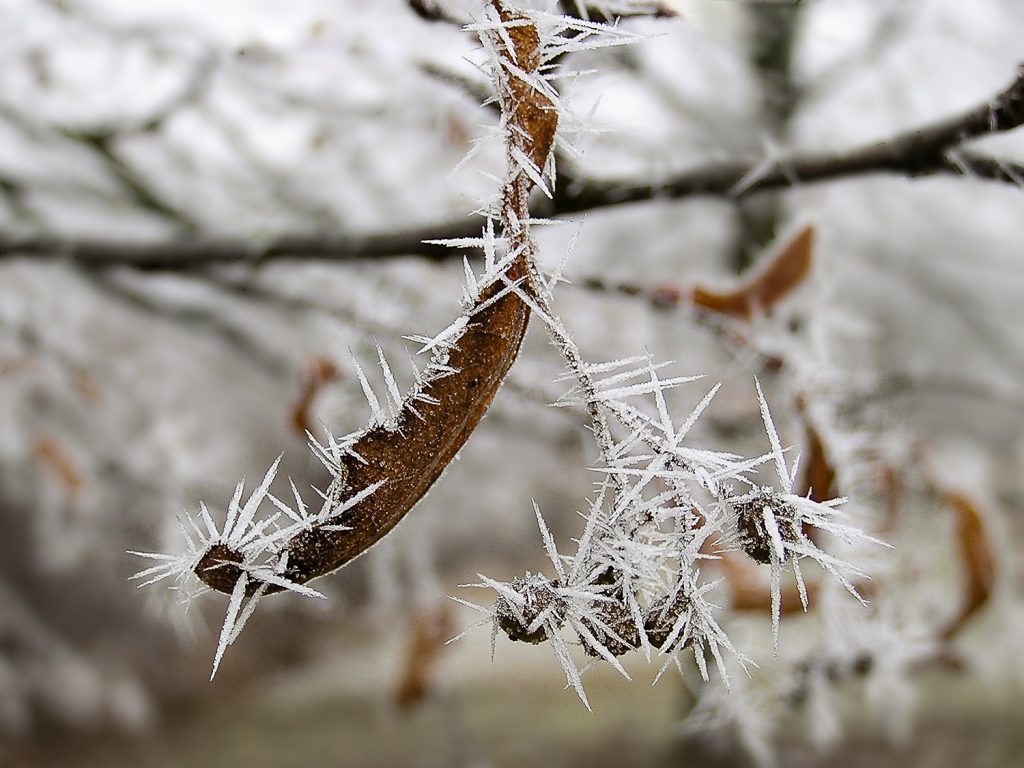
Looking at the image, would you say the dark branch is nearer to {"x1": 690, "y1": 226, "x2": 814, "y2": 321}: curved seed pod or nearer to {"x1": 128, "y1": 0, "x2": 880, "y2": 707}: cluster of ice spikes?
{"x1": 690, "y1": 226, "x2": 814, "y2": 321}: curved seed pod

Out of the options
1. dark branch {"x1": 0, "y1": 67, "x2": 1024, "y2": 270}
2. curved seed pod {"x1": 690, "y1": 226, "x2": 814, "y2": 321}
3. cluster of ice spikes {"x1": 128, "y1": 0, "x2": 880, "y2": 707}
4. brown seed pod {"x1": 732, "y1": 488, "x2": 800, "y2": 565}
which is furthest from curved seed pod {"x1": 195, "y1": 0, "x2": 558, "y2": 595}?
curved seed pod {"x1": 690, "y1": 226, "x2": 814, "y2": 321}

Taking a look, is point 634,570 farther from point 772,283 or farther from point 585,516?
point 772,283

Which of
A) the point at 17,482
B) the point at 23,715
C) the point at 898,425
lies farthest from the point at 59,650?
the point at 898,425

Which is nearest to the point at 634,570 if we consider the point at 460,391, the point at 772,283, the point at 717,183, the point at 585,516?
the point at 585,516

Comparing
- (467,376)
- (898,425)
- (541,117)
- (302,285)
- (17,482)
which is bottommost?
(17,482)

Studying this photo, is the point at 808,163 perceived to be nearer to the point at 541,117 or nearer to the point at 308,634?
the point at 541,117
